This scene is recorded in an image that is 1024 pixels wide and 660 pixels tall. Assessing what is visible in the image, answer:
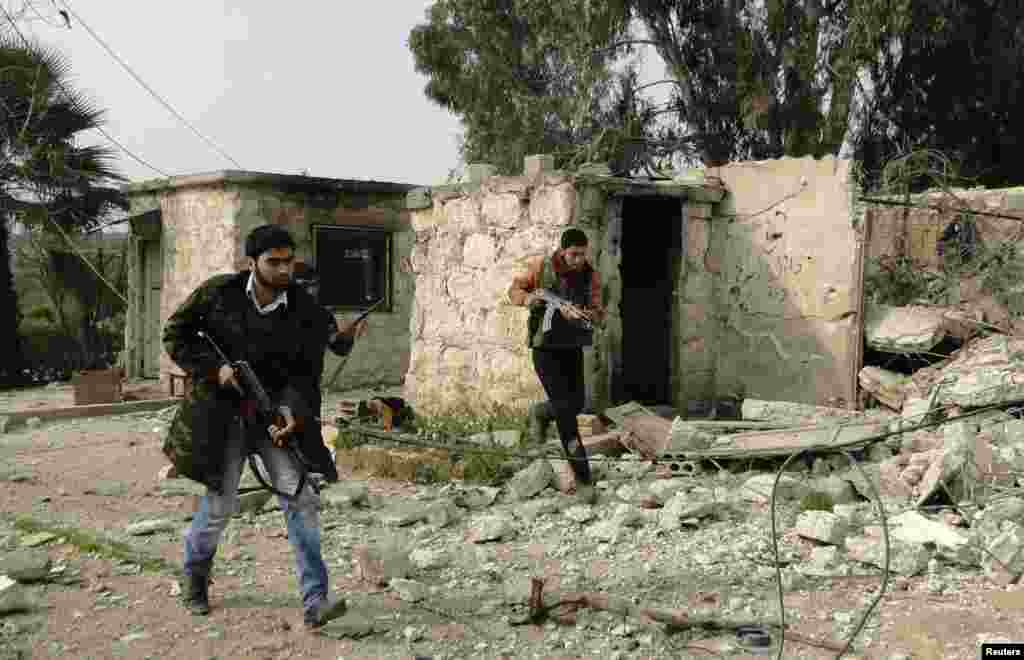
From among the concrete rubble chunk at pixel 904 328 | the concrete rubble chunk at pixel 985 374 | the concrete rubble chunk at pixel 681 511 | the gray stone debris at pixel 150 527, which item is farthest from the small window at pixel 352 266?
the concrete rubble chunk at pixel 681 511

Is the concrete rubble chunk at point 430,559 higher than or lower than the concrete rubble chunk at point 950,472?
lower

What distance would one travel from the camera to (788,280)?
7395 mm

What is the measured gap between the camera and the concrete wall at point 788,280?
7066 mm

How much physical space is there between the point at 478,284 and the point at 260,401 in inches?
160

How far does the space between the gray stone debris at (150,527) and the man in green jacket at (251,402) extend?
4.84 ft

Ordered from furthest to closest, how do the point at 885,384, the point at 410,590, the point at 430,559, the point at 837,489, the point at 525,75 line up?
the point at 525,75 < the point at 885,384 < the point at 837,489 < the point at 430,559 < the point at 410,590

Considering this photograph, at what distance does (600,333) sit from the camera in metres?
7.08

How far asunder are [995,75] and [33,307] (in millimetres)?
16757

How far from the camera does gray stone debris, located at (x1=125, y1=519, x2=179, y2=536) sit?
490 centimetres

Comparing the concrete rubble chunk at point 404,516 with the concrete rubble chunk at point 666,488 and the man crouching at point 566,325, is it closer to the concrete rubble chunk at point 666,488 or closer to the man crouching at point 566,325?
the man crouching at point 566,325

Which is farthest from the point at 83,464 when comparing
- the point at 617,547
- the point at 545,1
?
the point at 545,1

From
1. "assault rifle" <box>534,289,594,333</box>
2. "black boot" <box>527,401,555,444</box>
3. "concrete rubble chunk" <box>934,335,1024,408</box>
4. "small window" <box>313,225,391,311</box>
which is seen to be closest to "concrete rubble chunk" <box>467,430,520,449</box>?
"black boot" <box>527,401,555,444</box>

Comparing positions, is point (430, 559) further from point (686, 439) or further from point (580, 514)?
point (686, 439)

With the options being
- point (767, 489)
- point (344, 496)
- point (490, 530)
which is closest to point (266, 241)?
point (490, 530)
